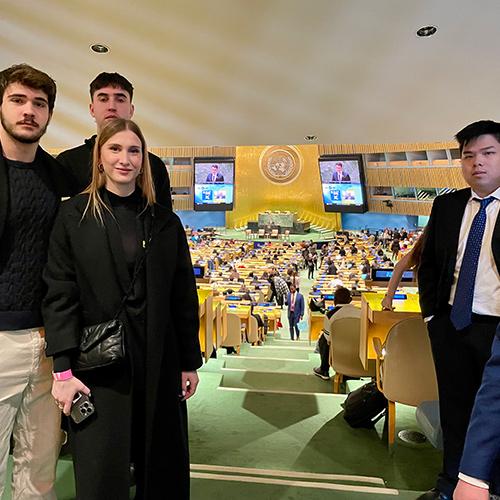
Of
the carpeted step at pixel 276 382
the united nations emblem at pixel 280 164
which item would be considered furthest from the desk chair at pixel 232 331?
the united nations emblem at pixel 280 164

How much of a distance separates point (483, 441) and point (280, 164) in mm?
25451

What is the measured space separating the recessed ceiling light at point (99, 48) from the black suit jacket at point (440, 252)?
228cm

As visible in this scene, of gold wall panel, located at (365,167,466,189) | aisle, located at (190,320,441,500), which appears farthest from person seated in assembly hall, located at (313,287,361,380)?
gold wall panel, located at (365,167,466,189)

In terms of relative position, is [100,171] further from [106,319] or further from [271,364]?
[271,364]

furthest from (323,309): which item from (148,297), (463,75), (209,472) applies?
(148,297)

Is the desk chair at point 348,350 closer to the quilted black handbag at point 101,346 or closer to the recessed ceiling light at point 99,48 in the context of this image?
the quilted black handbag at point 101,346

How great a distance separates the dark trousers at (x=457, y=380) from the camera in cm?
177

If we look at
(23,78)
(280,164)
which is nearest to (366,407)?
(23,78)

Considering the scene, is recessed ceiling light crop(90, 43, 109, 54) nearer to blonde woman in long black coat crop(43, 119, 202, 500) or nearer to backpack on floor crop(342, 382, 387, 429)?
blonde woman in long black coat crop(43, 119, 202, 500)

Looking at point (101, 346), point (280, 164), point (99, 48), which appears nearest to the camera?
point (101, 346)

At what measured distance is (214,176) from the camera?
13.3 m

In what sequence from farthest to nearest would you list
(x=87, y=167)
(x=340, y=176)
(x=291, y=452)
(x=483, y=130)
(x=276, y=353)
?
(x=340, y=176) < (x=276, y=353) < (x=291, y=452) < (x=87, y=167) < (x=483, y=130)

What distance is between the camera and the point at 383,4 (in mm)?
2207

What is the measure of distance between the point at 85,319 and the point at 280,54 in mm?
2245
